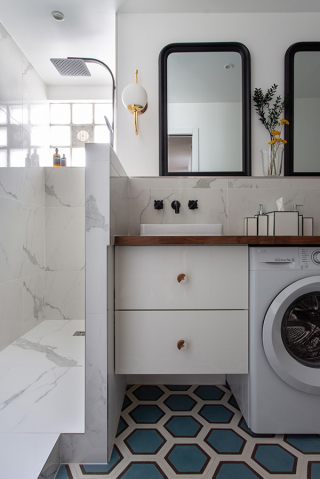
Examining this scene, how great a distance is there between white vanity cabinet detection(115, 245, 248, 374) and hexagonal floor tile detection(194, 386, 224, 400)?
1.44 ft

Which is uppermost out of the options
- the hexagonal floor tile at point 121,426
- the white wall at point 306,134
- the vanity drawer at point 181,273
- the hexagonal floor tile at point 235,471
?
the white wall at point 306,134

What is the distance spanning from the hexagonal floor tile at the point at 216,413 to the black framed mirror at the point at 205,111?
1330 mm

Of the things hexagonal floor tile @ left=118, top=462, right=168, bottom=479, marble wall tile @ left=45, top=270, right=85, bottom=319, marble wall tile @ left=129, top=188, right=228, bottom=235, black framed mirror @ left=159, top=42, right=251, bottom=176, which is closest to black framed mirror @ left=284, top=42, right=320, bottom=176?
black framed mirror @ left=159, top=42, right=251, bottom=176

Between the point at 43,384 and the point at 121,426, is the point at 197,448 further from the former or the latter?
the point at 43,384

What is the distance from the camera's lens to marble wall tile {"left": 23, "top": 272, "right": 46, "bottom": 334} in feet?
7.09

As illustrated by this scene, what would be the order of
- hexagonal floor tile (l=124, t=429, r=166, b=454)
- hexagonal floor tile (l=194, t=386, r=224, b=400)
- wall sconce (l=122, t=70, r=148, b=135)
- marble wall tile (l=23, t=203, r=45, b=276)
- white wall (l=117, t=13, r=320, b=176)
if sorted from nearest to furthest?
hexagonal floor tile (l=124, t=429, r=166, b=454)
hexagonal floor tile (l=194, t=386, r=224, b=400)
wall sconce (l=122, t=70, r=148, b=135)
white wall (l=117, t=13, r=320, b=176)
marble wall tile (l=23, t=203, r=45, b=276)

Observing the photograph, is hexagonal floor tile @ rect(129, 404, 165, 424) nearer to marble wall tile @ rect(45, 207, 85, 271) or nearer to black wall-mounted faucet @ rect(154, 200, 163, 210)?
black wall-mounted faucet @ rect(154, 200, 163, 210)

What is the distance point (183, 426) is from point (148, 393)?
1.12ft

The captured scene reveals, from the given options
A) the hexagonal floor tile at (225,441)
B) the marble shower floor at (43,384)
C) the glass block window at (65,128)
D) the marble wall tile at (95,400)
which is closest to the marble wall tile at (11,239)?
the marble shower floor at (43,384)

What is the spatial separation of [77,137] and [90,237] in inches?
93.8

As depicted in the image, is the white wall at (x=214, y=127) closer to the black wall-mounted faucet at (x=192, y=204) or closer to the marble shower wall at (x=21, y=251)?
the black wall-mounted faucet at (x=192, y=204)

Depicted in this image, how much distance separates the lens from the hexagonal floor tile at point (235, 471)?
95 centimetres

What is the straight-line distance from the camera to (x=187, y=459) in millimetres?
1021

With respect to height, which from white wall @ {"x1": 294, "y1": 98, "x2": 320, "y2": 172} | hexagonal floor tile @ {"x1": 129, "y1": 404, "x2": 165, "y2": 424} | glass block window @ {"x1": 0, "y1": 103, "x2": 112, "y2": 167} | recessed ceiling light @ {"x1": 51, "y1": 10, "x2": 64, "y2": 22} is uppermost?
recessed ceiling light @ {"x1": 51, "y1": 10, "x2": 64, "y2": 22}
